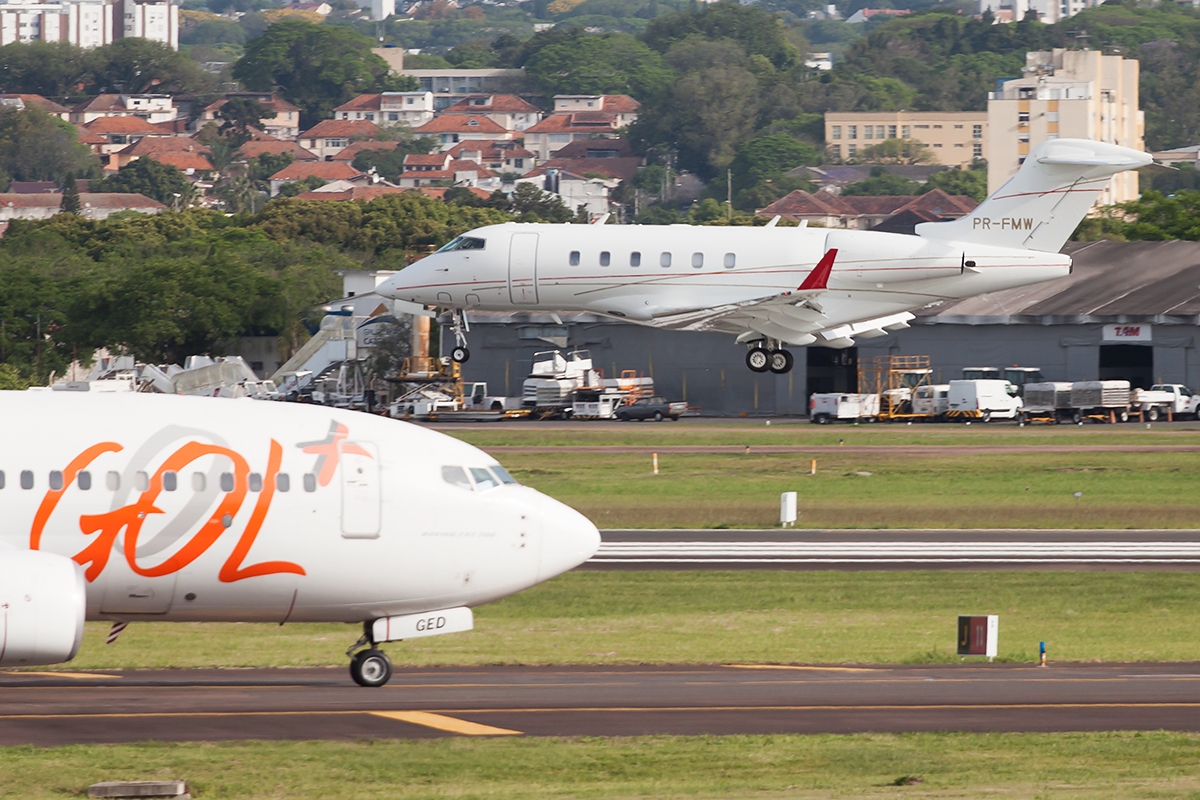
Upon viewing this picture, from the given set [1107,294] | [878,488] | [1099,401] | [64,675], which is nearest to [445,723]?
[64,675]

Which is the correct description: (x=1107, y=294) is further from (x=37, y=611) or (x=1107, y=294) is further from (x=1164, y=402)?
(x=37, y=611)

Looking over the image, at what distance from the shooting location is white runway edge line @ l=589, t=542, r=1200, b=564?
42.1 metres

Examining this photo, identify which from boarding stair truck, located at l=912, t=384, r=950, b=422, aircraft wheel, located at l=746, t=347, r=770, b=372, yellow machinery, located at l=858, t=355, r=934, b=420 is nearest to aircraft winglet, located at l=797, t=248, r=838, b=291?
aircraft wheel, located at l=746, t=347, r=770, b=372

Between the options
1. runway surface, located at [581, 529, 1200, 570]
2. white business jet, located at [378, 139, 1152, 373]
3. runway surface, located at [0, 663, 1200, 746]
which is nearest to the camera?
runway surface, located at [0, 663, 1200, 746]

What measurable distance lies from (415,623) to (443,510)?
151cm

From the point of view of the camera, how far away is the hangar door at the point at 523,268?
63188 mm

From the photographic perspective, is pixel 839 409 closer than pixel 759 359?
No

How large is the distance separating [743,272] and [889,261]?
203 inches

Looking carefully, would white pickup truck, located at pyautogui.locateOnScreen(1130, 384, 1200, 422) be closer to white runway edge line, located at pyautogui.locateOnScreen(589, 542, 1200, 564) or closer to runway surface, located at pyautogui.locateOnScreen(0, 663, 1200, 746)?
white runway edge line, located at pyautogui.locateOnScreen(589, 542, 1200, 564)

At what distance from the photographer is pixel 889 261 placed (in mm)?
64938

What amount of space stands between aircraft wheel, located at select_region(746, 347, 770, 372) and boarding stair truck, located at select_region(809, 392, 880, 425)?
1736cm

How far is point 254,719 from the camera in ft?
71.0

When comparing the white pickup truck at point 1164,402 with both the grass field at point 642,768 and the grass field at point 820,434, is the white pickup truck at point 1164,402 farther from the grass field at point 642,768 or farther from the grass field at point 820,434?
the grass field at point 642,768

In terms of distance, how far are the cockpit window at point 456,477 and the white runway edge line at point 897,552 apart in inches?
708
